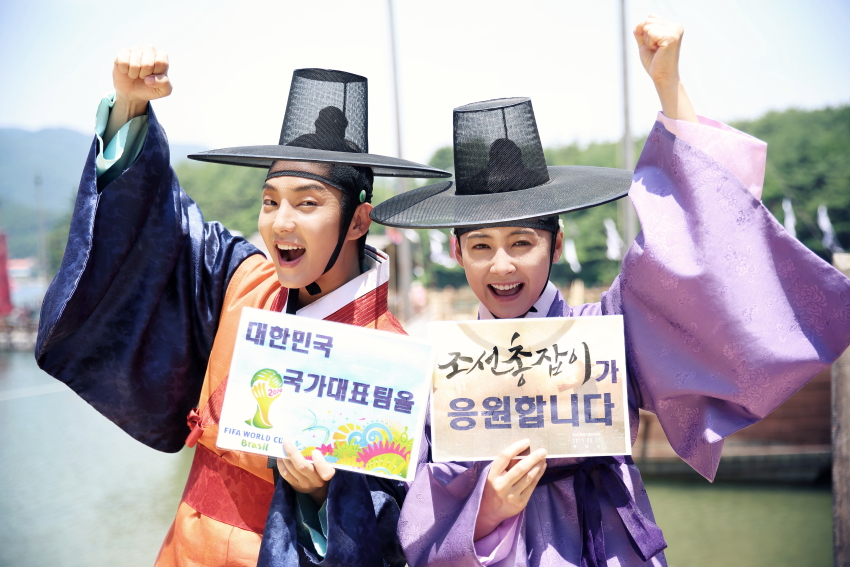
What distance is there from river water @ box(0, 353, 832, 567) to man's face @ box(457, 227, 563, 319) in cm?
746

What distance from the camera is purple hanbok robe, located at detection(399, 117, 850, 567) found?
1539 mm

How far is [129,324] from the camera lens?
2.05 meters

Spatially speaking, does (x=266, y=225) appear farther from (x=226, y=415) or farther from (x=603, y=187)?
(x=603, y=187)

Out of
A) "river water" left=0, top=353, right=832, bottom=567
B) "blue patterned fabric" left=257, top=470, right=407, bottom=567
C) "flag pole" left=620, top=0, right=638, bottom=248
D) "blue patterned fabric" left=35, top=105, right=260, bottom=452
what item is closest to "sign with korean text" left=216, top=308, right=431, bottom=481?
"blue patterned fabric" left=257, top=470, right=407, bottom=567

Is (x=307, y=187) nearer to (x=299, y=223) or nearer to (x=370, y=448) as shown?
(x=299, y=223)

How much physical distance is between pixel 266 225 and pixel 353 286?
30 centimetres

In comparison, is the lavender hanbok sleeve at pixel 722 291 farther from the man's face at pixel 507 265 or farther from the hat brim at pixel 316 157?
the hat brim at pixel 316 157

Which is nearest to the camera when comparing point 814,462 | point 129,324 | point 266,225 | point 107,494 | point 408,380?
point 408,380

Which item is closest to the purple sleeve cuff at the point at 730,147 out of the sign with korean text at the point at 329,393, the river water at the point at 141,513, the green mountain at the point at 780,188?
the sign with korean text at the point at 329,393

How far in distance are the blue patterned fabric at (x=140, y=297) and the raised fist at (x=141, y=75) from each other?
9 cm

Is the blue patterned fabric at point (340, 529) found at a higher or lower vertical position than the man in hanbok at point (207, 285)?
lower

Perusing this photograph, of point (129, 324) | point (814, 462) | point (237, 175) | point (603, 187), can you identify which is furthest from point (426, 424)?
point (237, 175)

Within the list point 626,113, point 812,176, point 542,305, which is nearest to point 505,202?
point 542,305

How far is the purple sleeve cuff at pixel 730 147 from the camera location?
1.60 metres
